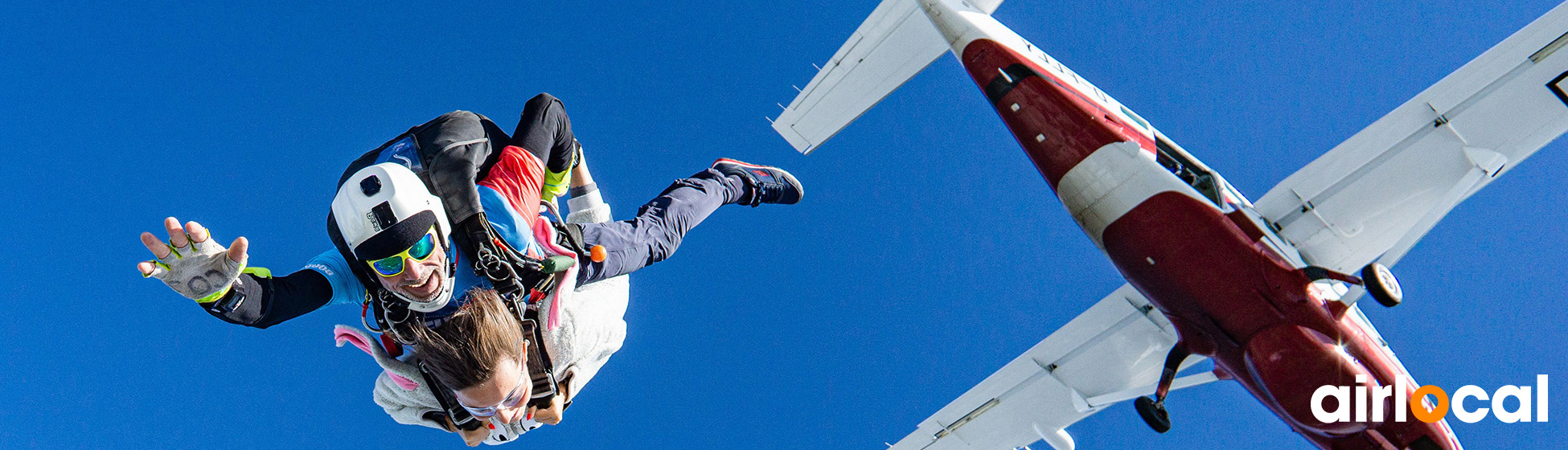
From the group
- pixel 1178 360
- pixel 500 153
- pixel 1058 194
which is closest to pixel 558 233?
pixel 500 153

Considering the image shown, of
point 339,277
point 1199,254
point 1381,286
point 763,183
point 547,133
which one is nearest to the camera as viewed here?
point 339,277

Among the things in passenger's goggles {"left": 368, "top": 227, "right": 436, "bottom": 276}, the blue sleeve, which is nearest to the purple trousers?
passenger's goggles {"left": 368, "top": 227, "right": 436, "bottom": 276}

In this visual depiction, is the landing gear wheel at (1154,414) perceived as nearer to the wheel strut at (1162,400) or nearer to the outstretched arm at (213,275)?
the wheel strut at (1162,400)

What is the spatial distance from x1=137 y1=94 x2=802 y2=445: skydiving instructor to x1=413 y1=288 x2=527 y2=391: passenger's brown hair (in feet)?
0.16

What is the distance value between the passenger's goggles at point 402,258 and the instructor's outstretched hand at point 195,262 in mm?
613

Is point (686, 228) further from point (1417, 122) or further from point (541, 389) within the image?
point (1417, 122)

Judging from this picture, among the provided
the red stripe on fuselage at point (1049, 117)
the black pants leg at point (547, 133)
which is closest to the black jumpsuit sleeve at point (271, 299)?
the black pants leg at point (547, 133)

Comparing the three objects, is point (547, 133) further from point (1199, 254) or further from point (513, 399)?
point (1199, 254)

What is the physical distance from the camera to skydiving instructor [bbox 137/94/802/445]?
4387 millimetres

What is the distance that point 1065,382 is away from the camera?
12.9m

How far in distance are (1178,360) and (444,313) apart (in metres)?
8.66

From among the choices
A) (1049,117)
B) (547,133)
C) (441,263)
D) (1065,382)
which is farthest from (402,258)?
(1065,382)

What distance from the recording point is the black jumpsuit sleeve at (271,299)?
4.52m

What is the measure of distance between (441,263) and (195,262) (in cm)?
108
